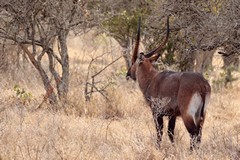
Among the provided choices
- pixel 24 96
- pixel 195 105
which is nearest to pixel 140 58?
pixel 195 105

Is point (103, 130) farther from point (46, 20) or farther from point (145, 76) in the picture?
point (46, 20)

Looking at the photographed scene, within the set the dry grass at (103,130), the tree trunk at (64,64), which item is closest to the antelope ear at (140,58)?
the dry grass at (103,130)

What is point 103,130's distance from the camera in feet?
27.1

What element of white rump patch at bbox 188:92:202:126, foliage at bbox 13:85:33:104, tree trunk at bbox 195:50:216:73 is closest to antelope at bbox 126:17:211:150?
white rump patch at bbox 188:92:202:126

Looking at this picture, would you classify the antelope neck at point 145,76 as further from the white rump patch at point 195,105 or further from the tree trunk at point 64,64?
the tree trunk at point 64,64

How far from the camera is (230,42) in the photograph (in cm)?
721

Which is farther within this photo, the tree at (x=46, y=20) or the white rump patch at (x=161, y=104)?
the tree at (x=46, y=20)

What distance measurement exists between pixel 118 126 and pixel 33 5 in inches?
110

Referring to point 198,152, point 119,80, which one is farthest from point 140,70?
point 119,80

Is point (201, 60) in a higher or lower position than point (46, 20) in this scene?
lower

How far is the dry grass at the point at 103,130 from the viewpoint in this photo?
6.38 metres

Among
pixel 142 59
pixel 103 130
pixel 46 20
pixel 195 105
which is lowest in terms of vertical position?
pixel 103 130

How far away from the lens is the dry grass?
638 cm

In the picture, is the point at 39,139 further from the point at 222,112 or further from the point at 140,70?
the point at 222,112
